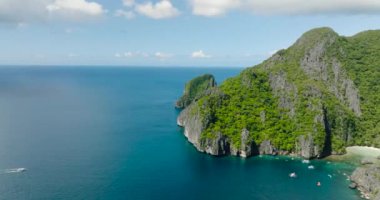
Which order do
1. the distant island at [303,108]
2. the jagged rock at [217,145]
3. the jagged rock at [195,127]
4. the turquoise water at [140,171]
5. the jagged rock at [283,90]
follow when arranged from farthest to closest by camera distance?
the jagged rock at [283,90], the jagged rock at [195,127], the distant island at [303,108], the jagged rock at [217,145], the turquoise water at [140,171]

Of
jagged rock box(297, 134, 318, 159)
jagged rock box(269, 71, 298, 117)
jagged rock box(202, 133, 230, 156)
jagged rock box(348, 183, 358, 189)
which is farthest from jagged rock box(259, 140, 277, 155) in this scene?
jagged rock box(348, 183, 358, 189)

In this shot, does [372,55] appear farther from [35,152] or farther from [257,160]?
[35,152]

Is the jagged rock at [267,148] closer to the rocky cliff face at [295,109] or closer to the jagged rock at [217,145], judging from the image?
the rocky cliff face at [295,109]

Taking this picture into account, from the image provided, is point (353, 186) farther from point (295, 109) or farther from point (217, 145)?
point (295, 109)

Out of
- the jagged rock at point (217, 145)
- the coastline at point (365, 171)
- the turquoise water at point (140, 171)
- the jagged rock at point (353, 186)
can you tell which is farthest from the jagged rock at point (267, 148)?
the jagged rock at point (353, 186)

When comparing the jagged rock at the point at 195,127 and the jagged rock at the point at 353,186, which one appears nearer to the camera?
the jagged rock at the point at 353,186

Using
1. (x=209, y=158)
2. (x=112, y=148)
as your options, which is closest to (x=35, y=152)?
(x=112, y=148)

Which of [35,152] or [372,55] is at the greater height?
[372,55]

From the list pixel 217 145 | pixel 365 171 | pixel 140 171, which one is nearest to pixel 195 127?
pixel 217 145
